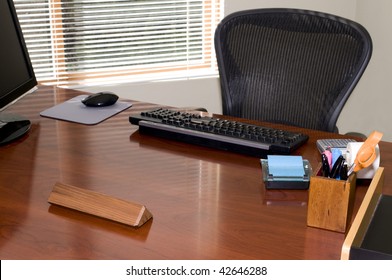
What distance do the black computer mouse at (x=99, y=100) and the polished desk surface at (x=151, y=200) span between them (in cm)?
15

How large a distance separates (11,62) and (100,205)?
74cm

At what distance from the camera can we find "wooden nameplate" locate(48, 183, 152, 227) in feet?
4.25

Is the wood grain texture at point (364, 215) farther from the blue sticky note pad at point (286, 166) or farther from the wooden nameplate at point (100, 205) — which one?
the wooden nameplate at point (100, 205)

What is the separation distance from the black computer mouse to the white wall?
1.19m

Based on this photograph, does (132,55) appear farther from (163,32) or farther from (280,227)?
(280,227)

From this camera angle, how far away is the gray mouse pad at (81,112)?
1927 mm

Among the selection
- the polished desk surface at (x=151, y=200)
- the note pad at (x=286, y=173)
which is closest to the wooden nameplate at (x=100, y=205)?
the polished desk surface at (x=151, y=200)

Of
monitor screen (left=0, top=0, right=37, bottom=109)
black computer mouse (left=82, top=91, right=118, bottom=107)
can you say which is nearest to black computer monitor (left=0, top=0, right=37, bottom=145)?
monitor screen (left=0, top=0, right=37, bottom=109)

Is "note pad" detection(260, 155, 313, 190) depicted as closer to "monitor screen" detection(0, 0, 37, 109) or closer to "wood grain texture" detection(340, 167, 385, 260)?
"wood grain texture" detection(340, 167, 385, 260)

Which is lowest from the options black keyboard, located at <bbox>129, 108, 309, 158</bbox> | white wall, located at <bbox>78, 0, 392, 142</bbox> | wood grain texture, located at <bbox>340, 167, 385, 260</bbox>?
white wall, located at <bbox>78, 0, 392, 142</bbox>

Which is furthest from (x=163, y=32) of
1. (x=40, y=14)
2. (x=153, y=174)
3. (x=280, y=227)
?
(x=280, y=227)

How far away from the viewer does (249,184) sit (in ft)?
4.93

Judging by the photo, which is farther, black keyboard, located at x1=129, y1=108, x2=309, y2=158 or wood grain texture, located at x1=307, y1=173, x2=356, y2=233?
black keyboard, located at x1=129, y1=108, x2=309, y2=158

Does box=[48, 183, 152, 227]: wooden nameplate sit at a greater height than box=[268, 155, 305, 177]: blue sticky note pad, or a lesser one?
lesser
